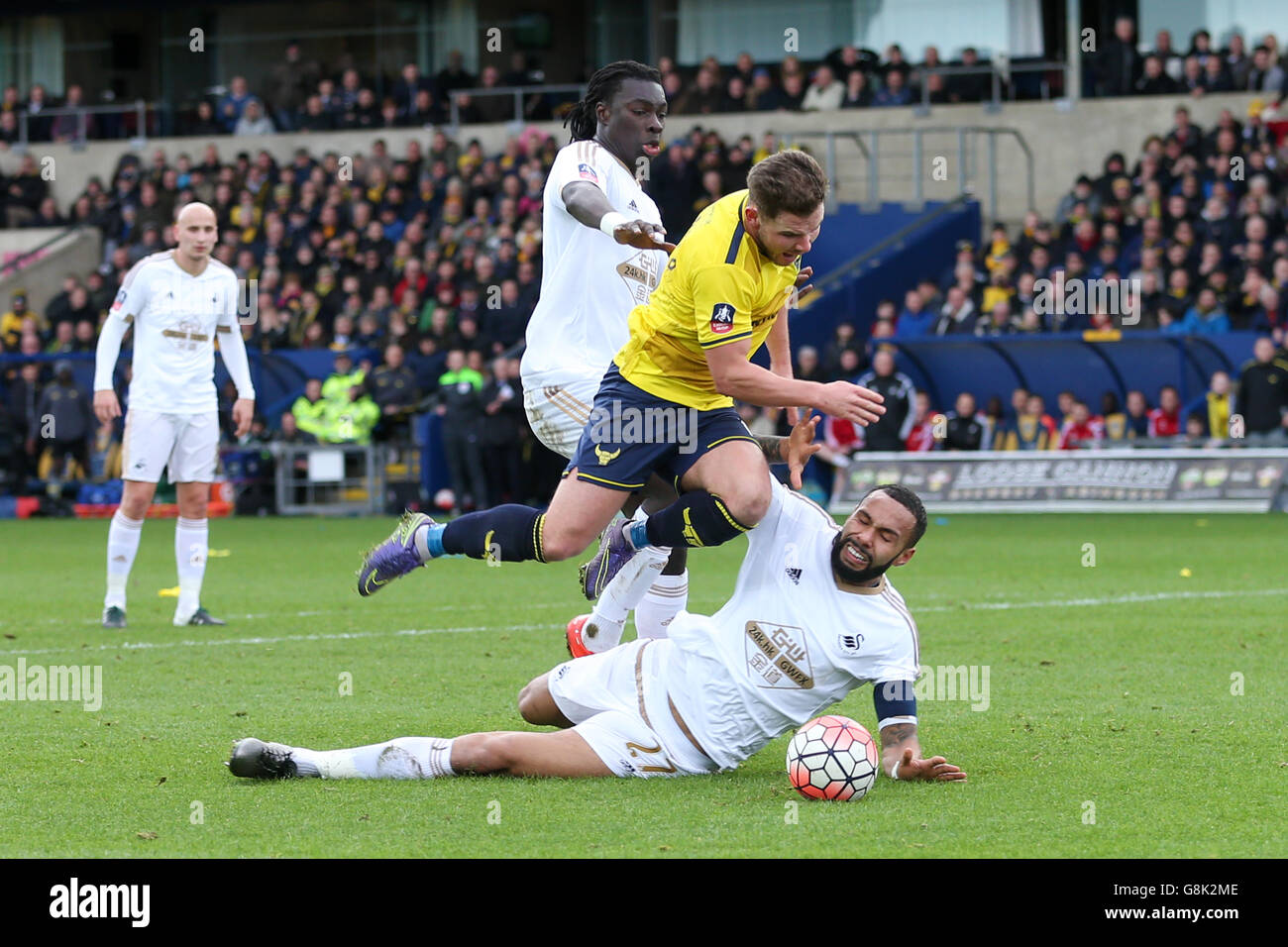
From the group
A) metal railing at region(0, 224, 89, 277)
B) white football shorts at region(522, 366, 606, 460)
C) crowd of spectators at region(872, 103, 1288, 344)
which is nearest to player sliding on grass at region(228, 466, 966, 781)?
white football shorts at region(522, 366, 606, 460)

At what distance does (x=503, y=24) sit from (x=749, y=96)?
7162 mm

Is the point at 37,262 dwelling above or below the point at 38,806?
above

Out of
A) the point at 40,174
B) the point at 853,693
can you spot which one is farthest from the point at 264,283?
the point at 853,693

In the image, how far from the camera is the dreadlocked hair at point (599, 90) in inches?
289

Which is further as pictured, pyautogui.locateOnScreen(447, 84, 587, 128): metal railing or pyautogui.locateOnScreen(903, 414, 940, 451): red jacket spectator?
pyautogui.locateOnScreen(447, 84, 587, 128): metal railing

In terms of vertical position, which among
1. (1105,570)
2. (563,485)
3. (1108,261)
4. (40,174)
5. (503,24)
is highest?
(503,24)

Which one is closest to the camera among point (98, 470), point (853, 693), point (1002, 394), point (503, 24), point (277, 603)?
point (853, 693)

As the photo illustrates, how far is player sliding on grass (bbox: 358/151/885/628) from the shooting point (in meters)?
5.98

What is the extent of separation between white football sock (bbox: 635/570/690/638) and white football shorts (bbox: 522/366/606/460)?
62cm

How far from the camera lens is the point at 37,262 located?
100ft

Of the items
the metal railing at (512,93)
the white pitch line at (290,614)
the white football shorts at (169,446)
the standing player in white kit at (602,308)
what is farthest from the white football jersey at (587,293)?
the metal railing at (512,93)

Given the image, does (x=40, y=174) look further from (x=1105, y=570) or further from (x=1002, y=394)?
(x=1105, y=570)

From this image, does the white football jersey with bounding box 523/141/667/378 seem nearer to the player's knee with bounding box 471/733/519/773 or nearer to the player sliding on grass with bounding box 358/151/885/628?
the player sliding on grass with bounding box 358/151/885/628
